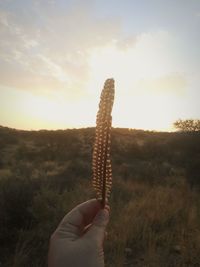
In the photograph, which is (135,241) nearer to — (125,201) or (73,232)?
(125,201)

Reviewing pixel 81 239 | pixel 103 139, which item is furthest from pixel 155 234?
pixel 103 139

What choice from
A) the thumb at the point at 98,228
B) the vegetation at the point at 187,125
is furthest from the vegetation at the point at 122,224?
the vegetation at the point at 187,125

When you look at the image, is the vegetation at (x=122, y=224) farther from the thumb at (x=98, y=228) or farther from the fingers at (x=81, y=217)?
the thumb at (x=98, y=228)

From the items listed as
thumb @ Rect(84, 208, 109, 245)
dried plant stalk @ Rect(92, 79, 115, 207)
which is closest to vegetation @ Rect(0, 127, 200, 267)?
thumb @ Rect(84, 208, 109, 245)

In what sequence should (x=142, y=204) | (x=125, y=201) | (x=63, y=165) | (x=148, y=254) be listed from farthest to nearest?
(x=63, y=165) → (x=125, y=201) → (x=142, y=204) → (x=148, y=254)

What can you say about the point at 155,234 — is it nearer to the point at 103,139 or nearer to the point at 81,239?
the point at 81,239

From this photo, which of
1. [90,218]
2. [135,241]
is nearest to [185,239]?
[135,241]

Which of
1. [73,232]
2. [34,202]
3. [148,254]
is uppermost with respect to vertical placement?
[73,232]
